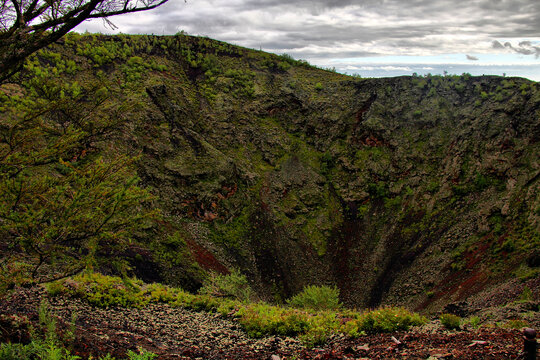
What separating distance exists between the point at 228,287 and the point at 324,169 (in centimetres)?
1950

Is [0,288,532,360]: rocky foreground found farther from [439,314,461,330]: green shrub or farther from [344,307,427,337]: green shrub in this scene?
[344,307,427,337]: green shrub

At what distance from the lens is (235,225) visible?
98.9 feet

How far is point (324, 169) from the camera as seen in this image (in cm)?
3656

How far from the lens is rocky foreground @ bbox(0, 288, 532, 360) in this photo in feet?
22.4

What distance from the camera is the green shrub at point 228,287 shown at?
22125 mm

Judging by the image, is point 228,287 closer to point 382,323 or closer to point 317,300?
point 317,300

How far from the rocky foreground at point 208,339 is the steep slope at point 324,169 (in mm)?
13282

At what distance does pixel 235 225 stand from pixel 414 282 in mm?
16862

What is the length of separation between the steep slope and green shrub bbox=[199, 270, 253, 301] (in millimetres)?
1290

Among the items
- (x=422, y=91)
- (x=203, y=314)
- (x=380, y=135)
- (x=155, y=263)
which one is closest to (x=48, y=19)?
(x=203, y=314)

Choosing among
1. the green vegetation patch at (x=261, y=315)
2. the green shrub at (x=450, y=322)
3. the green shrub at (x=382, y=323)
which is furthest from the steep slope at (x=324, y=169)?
the green shrub at (x=382, y=323)

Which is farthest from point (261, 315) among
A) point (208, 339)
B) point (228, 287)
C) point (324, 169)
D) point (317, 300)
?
point (324, 169)

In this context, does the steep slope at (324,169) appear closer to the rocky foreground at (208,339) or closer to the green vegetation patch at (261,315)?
Result: the green vegetation patch at (261,315)

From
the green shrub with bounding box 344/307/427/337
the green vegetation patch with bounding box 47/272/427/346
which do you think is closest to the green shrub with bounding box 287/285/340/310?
the green vegetation patch with bounding box 47/272/427/346
